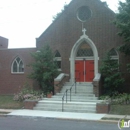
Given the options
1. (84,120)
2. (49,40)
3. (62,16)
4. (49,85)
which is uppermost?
(62,16)

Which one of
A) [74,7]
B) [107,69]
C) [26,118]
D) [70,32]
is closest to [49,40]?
[70,32]

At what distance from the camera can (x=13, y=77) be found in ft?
84.8

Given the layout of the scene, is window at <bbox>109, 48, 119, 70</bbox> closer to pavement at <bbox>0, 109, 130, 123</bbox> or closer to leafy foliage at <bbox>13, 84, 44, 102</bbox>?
leafy foliage at <bbox>13, 84, 44, 102</bbox>

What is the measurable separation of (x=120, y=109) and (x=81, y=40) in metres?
8.41

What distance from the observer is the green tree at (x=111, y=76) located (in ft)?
67.3

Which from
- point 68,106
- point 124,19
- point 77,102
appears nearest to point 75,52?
point 124,19

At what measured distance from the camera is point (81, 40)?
77.0 ft

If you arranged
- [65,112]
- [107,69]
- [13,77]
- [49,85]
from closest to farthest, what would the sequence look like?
[65,112] < [107,69] < [49,85] < [13,77]

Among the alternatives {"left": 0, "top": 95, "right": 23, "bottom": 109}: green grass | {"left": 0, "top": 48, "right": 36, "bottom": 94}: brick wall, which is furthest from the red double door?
{"left": 0, "top": 95, "right": 23, "bottom": 109}: green grass

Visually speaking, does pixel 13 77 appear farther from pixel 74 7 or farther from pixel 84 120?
pixel 84 120

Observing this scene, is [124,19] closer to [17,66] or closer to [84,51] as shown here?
[84,51]

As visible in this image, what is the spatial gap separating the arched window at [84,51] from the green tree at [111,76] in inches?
98.2

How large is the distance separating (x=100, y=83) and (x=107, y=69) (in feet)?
3.76

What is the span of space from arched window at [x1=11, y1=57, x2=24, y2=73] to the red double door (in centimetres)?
519
